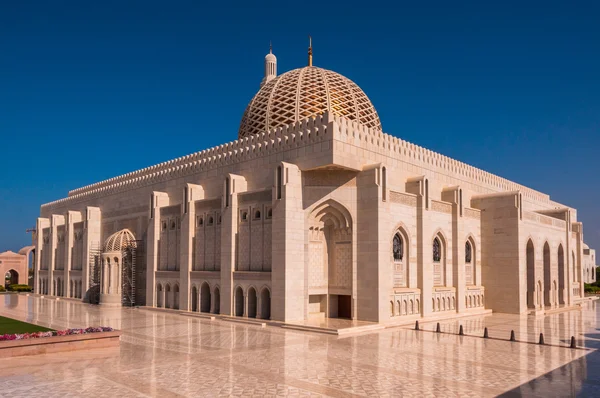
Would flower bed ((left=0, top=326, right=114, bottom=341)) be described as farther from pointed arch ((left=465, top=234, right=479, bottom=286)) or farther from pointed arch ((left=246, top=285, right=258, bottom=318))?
pointed arch ((left=465, top=234, right=479, bottom=286))

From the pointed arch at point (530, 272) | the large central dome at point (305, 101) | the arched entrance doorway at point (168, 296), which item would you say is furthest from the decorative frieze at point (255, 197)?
the pointed arch at point (530, 272)

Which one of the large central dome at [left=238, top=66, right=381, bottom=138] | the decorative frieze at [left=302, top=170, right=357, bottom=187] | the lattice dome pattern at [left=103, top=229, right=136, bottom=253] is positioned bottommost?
the lattice dome pattern at [left=103, top=229, right=136, bottom=253]

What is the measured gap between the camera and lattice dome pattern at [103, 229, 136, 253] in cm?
2539

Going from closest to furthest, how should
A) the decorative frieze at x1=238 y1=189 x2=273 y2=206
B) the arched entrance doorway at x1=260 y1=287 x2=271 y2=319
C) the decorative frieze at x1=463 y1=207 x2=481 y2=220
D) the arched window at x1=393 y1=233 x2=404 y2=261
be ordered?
the arched entrance doorway at x1=260 y1=287 x2=271 y2=319, the decorative frieze at x1=238 y1=189 x2=273 y2=206, the arched window at x1=393 y1=233 x2=404 y2=261, the decorative frieze at x1=463 y1=207 x2=481 y2=220

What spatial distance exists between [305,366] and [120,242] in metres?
17.0

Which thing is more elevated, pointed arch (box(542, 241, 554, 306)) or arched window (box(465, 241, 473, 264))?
arched window (box(465, 241, 473, 264))

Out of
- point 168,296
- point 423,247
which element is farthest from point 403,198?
point 168,296

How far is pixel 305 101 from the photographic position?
78.0 ft

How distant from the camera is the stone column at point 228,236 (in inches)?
776

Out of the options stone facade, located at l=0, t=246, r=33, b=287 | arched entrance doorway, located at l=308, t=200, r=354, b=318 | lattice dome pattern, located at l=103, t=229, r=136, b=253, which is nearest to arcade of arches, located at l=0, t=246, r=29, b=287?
stone facade, located at l=0, t=246, r=33, b=287

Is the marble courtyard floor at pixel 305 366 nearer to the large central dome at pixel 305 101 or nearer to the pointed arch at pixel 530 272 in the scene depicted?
the pointed arch at pixel 530 272

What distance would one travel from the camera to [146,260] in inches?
987

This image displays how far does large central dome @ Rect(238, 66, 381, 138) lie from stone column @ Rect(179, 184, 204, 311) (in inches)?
171

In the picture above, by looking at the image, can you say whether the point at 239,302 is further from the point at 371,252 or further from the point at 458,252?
the point at 458,252
